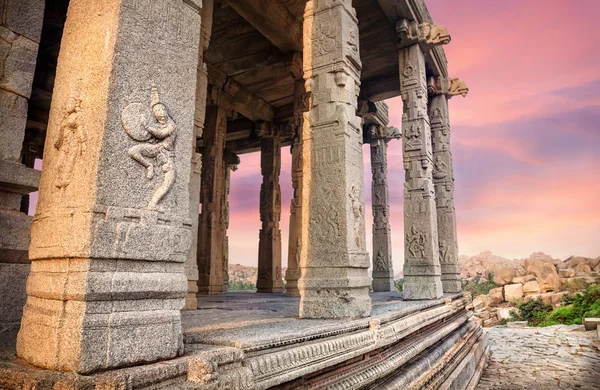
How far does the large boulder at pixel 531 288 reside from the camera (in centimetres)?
2142

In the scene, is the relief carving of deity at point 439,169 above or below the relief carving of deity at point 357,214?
above

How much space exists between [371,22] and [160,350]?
30.7 ft

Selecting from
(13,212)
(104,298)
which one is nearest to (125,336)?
(104,298)

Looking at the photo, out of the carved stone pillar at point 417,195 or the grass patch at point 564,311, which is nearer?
the carved stone pillar at point 417,195

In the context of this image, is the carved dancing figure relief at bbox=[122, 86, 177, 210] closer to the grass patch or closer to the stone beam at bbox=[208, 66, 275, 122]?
the stone beam at bbox=[208, 66, 275, 122]

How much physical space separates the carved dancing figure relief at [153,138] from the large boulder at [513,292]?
23445mm

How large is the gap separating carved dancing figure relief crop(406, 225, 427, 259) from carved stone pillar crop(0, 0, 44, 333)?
7220mm

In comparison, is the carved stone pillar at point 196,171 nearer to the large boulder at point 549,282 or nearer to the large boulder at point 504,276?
the large boulder at point 549,282

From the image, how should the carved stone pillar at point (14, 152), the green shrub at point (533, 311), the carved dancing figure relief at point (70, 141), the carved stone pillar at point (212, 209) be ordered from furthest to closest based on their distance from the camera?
the green shrub at point (533, 311)
the carved stone pillar at point (212, 209)
the carved stone pillar at point (14, 152)
the carved dancing figure relief at point (70, 141)

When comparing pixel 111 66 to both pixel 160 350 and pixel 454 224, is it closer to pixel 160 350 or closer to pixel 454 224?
pixel 160 350

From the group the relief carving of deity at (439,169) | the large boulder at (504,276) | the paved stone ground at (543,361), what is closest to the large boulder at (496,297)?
the large boulder at (504,276)

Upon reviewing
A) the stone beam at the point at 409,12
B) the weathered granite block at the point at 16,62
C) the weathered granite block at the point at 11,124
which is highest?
the stone beam at the point at 409,12

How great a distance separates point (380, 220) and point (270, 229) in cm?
435

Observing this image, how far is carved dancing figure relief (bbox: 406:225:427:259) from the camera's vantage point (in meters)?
8.52
